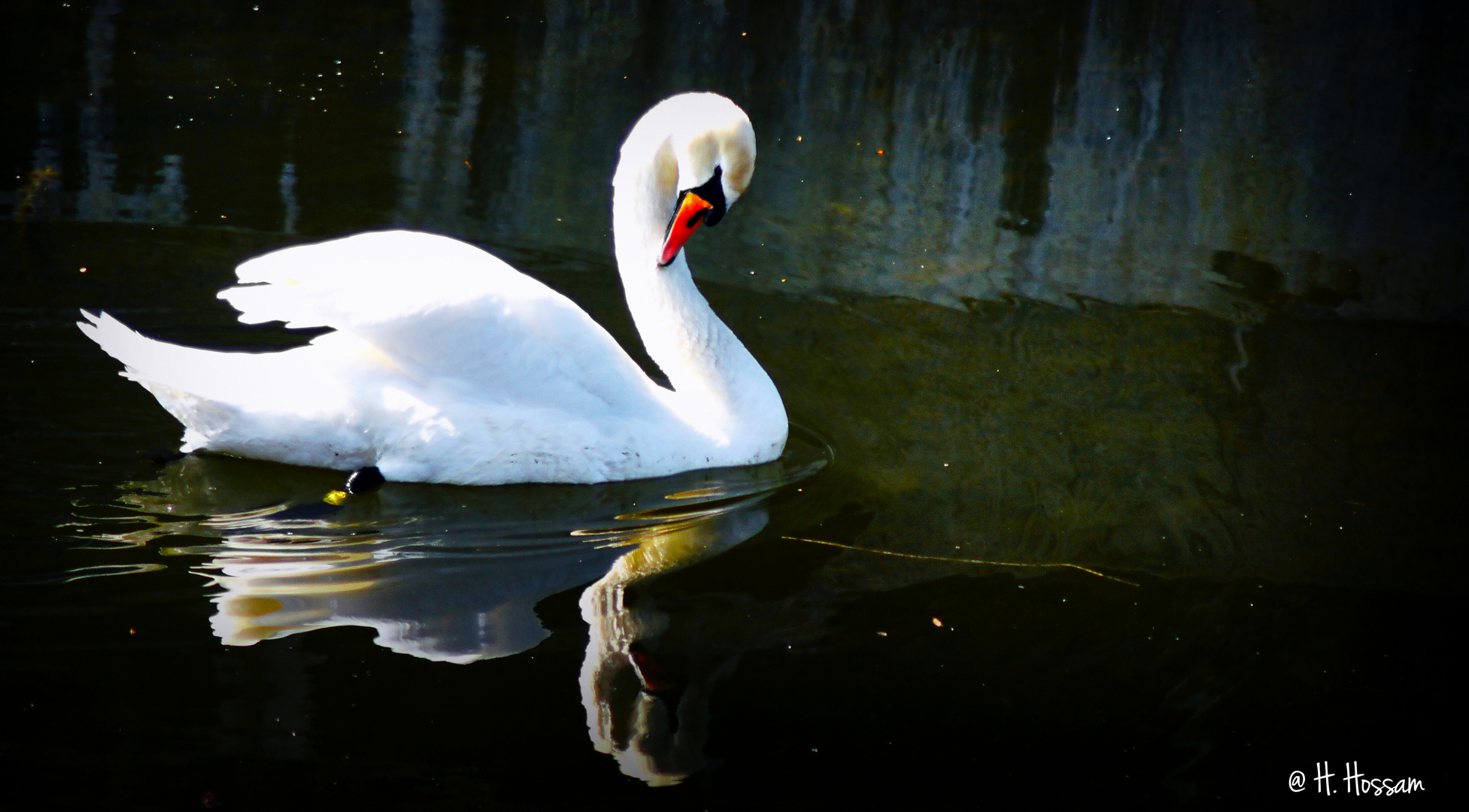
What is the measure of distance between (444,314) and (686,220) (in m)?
1.00

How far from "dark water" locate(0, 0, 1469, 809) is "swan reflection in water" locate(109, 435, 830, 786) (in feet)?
0.06

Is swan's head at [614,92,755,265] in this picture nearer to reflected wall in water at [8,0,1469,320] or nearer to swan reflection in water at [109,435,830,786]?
swan reflection in water at [109,435,830,786]

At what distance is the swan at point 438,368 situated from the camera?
4664 mm

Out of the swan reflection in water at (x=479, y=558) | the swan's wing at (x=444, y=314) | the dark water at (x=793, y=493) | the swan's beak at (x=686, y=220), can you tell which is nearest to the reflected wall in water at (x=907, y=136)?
the dark water at (x=793, y=493)

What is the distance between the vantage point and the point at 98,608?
3.86 meters

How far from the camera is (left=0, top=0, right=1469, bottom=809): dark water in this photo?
3.54 metres

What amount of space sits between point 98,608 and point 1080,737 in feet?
9.26

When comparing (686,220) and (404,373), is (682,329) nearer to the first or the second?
(686,220)

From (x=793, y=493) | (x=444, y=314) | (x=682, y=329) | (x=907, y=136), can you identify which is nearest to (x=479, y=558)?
(x=444, y=314)

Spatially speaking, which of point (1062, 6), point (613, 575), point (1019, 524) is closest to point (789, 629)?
point (613, 575)

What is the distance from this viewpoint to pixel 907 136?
10617 mm

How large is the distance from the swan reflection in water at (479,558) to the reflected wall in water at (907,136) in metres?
2.73

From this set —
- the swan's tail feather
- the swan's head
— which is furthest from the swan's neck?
the swan's tail feather

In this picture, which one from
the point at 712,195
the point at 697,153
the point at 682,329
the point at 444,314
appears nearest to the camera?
the point at 444,314
